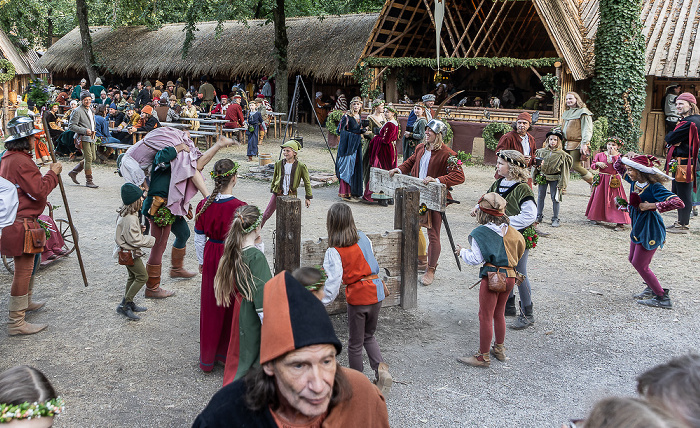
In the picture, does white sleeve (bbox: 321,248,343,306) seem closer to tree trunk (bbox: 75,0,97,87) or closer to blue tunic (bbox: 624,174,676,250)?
blue tunic (bbox: 624,174,676,250)

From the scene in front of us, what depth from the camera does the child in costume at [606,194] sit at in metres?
9.21

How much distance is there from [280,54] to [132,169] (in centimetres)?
1554

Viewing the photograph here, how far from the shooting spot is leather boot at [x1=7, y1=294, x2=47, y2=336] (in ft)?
17.0

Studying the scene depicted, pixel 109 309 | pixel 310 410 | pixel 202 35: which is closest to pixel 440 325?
pixel 109 309

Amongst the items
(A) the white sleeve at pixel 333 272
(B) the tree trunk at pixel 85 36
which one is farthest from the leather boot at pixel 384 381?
(B) the tree trunk at pixel 85 36

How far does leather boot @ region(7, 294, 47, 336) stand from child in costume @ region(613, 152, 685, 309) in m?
5.72

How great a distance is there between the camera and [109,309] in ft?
19.2

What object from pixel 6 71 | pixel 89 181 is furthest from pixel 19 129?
pixel 6 71

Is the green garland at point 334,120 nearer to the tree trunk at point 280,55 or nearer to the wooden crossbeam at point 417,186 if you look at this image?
the tree trunk at point 280,55

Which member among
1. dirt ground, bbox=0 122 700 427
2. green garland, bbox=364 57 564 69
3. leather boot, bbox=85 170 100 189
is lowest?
dirt ground, bbox=0 122 700 427

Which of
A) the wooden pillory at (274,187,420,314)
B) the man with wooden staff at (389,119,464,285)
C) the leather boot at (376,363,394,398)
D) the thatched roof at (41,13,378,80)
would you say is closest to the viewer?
the leather boot at (376,363,394,398)

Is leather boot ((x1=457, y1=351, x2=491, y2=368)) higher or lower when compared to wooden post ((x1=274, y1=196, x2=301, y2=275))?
lower

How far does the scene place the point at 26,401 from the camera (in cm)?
207

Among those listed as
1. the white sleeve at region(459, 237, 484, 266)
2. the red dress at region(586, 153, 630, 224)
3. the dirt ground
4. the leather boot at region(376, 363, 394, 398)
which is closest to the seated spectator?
the dirt ground
